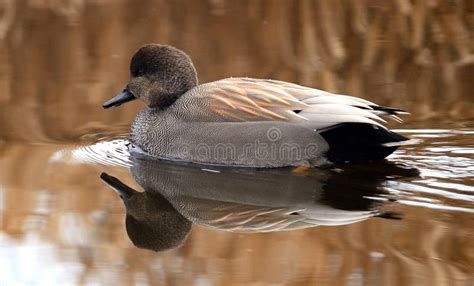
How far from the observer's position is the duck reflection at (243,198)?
207 inches

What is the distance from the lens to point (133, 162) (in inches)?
269

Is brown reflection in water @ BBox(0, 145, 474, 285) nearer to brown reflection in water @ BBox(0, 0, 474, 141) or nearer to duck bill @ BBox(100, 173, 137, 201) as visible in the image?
duck bill @ BBox(100, 173, 137, 201)

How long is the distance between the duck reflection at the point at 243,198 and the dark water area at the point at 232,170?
2 centimetres

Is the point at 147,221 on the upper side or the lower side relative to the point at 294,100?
lower

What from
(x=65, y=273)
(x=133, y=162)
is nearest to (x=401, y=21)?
(x=133, y=162)

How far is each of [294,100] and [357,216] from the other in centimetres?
147

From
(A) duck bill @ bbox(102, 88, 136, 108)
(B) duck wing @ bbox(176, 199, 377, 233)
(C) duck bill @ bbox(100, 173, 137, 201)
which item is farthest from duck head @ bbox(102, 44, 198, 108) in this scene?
(B) duck wing @ bbox(176, 199, 377, 233)

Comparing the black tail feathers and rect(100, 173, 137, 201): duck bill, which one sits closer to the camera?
rect(100, 173, 137, 201): duck bill

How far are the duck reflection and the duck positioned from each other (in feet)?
0.30

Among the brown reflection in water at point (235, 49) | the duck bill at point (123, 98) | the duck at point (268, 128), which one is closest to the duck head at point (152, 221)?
the duck at point (268, 128)

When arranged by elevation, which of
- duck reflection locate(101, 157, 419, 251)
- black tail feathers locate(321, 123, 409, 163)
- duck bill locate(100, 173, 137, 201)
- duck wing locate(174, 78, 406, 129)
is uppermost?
duck wing locate(174, 78, 406, 129)

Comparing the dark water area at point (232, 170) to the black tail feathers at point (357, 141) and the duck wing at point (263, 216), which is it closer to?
the duck wing at point (263, 216)

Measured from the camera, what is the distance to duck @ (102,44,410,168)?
644 centimetres

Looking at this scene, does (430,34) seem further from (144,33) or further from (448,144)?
(448,144)
